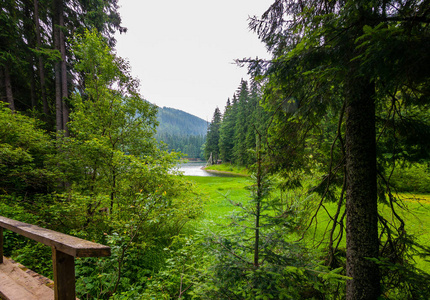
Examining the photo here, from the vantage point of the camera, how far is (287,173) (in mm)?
3115

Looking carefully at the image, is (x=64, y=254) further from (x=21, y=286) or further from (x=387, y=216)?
(x=387, y=216)

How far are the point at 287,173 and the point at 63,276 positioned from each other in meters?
3.27

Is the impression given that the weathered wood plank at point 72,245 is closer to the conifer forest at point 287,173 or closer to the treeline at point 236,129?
the conifer forest at point 287,173

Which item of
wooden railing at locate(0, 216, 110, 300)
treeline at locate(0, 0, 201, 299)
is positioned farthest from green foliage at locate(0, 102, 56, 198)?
wooden railing at locate(0, 216, 110, 300)

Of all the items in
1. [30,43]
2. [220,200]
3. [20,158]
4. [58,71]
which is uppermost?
[30,43]

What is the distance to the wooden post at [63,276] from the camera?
1.63 metres

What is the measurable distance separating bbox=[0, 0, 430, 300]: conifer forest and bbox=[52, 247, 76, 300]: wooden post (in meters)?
0.92

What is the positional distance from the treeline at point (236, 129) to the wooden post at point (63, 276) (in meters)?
17.0

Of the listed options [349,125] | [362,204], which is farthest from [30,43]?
[362,204]

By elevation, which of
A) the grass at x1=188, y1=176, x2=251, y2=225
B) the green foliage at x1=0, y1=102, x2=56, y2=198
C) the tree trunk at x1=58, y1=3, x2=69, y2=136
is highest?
the tree trunk at x1=58, y1=3, x2=69, y2=136

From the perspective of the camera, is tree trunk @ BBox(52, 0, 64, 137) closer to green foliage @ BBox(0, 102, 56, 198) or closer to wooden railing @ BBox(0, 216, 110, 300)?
green foliage @ BBox(0, 102, 56, 198)

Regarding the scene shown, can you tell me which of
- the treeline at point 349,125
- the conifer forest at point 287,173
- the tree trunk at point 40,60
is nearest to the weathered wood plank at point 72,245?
the conifer forest at point 287,173

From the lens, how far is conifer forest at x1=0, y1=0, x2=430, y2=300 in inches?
65.4

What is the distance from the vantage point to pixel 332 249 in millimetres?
2527
